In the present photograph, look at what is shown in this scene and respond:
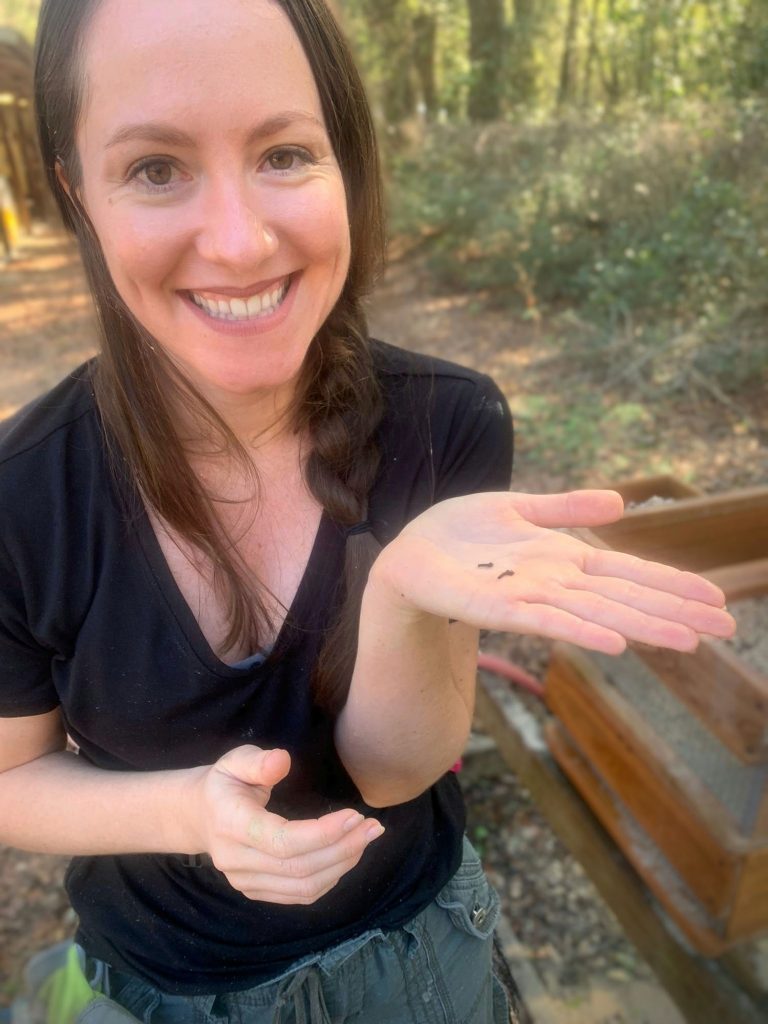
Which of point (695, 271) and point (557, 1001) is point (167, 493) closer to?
Result: point (557, 1001)

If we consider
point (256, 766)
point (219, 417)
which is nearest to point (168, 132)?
point (219, 417)

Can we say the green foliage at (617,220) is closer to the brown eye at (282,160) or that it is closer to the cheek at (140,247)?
the brown eye at (282,160)

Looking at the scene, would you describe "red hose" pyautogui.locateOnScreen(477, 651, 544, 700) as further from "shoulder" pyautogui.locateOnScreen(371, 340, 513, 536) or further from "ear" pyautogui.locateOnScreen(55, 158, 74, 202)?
"ear" pyautogui.locateOnScreen(55, 158, 74, 202)

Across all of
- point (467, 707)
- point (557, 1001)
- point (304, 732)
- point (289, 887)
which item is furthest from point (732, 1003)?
point (289, 887)

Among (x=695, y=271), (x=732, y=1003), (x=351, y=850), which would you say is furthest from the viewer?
(x=695, y=271)

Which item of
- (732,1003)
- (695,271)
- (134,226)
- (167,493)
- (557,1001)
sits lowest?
(557,1001)

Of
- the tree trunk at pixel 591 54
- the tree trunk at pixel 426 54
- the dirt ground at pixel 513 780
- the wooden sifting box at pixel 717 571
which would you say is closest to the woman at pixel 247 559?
the dirt ground at pixel 513 780

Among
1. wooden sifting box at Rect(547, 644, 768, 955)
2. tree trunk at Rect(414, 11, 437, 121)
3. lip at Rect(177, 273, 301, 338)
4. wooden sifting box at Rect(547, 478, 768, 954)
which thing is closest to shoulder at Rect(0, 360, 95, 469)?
lip at Rect(177, 273, 301, 338)
